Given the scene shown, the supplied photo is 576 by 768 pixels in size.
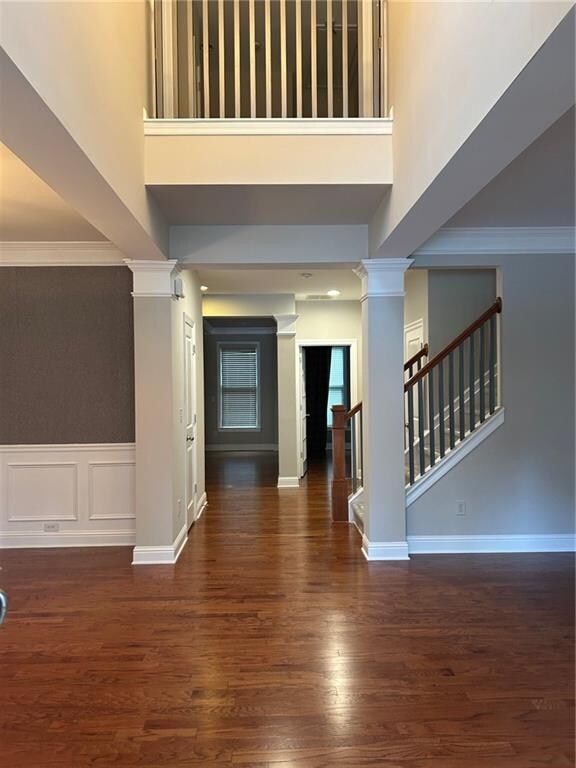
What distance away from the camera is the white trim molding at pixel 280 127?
107 inches

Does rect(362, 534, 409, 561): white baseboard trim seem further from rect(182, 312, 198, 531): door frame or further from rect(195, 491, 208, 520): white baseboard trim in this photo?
rect(195, 491, 208, 520): white baseboard trim

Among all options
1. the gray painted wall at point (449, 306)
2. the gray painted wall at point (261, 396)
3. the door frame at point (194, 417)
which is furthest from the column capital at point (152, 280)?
the gray painted wall at point (261, 396)

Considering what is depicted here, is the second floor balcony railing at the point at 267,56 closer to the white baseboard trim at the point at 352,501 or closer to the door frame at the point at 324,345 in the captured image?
the door frame at the point at 324,345

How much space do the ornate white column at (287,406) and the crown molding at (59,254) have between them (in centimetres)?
289

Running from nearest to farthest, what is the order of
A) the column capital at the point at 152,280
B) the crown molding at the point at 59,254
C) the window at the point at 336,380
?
the column capital at the point at 152,280
the crown molding at the point at 59,254
the window at the point at 336,380

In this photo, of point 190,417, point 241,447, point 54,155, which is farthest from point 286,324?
point 54,155

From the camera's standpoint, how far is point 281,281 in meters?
5.50

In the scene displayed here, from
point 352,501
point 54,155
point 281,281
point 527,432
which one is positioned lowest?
point 352,501

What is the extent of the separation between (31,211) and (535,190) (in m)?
3.29

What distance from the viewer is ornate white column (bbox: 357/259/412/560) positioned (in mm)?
3629

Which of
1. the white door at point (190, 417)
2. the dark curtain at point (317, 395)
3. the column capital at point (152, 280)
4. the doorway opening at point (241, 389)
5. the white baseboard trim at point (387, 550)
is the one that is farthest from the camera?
the doorway opening at point (241, 389)

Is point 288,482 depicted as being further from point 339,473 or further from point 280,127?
point 280,127

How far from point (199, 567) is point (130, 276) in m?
2.46

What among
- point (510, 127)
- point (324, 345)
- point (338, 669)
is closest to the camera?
point (510, 127)
